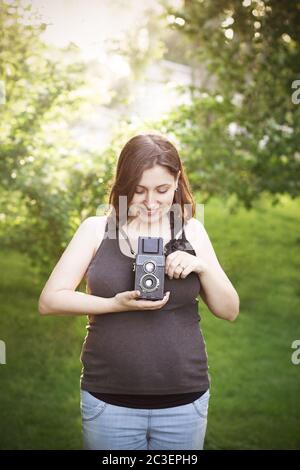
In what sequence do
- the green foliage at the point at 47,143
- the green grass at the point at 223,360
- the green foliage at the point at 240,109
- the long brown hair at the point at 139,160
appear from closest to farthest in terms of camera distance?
the long brown hair at the point at 139,160 < the green grass at the point at 223,360 < the green foliage at the point at 47,143 < the green foliage at the point at 240,109

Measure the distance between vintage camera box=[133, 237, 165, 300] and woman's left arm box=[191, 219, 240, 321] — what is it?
0.14 meters

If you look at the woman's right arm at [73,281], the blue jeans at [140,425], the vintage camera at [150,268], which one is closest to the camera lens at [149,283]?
the vintage camera at [150,268]

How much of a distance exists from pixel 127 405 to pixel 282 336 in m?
3.29

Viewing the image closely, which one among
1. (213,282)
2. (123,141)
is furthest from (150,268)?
(123,141)

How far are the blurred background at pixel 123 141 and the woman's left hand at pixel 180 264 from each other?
2.04 meters

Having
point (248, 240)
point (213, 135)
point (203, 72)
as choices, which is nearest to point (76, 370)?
point (213, 135)

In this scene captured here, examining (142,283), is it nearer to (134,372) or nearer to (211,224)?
(134,372)

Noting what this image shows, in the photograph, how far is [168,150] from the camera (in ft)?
6.75

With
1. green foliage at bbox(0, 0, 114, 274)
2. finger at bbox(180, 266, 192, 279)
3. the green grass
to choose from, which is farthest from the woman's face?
the green grass

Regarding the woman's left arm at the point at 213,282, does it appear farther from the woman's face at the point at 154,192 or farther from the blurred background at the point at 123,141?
the blurred background at the point at 123,141

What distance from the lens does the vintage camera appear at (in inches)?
74.5

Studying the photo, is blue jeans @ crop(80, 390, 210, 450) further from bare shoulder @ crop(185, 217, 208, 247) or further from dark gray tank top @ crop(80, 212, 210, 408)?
bare shoulder @ crop(185, 217, 208, 247)

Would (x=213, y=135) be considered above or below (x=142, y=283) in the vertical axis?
above

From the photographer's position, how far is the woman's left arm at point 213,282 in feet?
6.63
